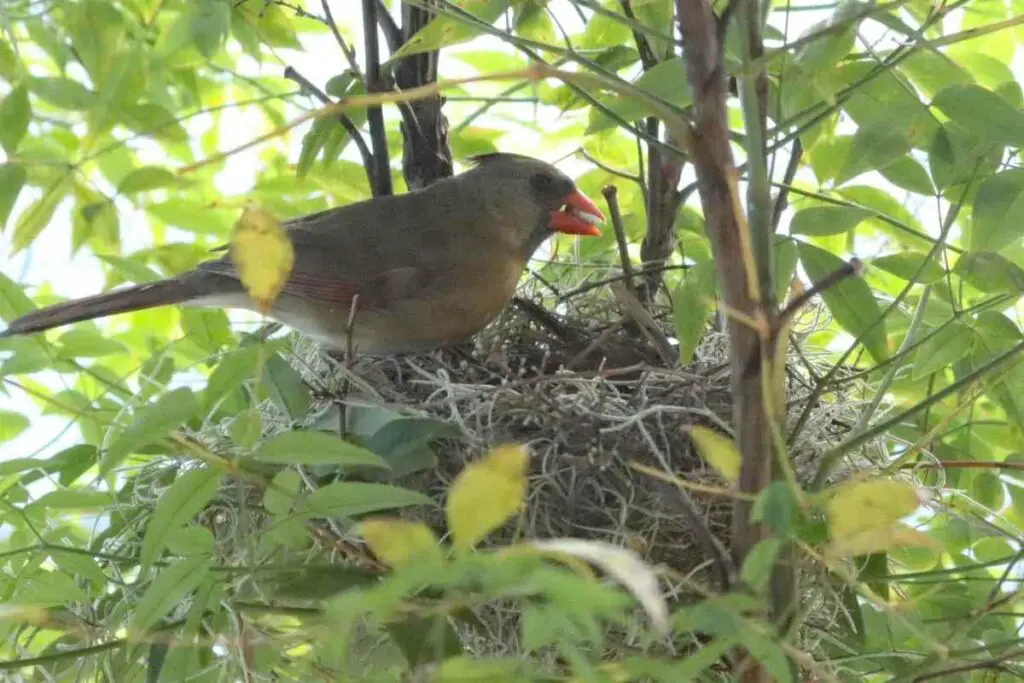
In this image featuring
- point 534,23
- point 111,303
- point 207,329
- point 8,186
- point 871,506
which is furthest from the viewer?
point 207,329

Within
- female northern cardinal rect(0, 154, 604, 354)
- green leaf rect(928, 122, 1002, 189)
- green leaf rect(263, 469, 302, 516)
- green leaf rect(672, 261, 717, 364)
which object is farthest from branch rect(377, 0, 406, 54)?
green leaf rect(263, 469, 302, 516)

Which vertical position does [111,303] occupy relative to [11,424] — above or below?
above

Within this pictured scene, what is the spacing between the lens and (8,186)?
4.24ft

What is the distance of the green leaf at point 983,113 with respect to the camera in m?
1.04

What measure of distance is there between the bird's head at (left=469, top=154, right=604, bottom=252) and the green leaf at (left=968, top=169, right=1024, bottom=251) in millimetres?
708

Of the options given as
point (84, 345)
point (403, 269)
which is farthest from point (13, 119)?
point (403, 269)

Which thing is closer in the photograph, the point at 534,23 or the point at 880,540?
the point at 880,540

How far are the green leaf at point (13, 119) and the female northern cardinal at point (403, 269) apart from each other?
0.74 ft

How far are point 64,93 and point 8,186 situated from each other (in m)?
0.18

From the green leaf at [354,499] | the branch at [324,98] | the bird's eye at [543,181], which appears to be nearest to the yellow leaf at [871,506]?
the green leaf at [354,499]

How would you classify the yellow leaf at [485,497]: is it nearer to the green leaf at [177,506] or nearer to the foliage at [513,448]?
the foliage at [513,448]

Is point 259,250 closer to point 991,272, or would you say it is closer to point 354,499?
point 354,499

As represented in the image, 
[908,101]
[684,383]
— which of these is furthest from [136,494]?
[908,101]

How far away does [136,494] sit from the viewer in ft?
4.25
